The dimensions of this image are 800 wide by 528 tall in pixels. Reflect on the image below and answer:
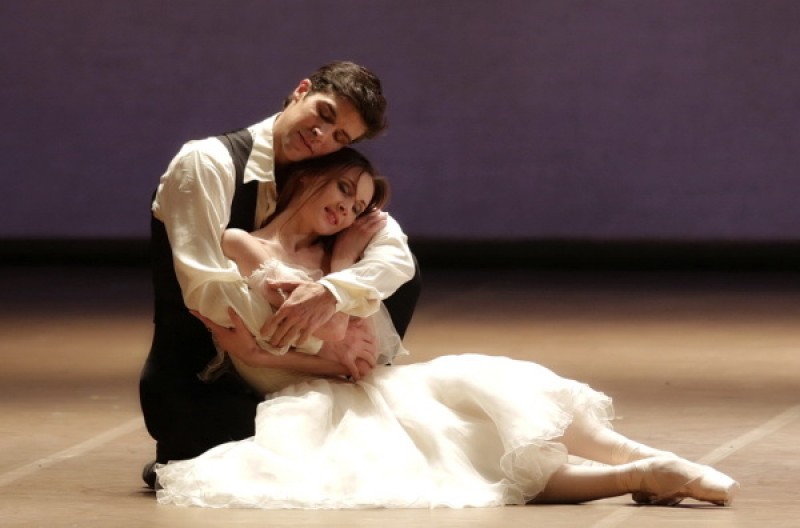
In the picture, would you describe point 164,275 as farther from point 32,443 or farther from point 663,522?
point 663,522

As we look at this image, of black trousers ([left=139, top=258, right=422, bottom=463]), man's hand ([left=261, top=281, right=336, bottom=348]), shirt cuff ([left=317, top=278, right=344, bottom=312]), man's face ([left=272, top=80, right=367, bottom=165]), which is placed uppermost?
man's face ([left=272, top=80, right=367, bottom=165])

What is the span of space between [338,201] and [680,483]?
100 cm

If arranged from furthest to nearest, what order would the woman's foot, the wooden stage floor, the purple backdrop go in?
the purple backdrop → the woman's foot → the wooden stage floor

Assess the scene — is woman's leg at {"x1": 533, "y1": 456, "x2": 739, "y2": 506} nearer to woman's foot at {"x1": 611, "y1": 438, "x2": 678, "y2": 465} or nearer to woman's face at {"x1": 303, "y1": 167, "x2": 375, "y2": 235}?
woman's foot at {"x1": 611, "y1": 438, "x2": 678, "y2": 465}

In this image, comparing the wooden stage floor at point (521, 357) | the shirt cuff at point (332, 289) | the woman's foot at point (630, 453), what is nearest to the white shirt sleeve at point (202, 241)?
the shirt cuff at point (332, 289)

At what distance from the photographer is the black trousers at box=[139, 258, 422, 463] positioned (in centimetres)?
428

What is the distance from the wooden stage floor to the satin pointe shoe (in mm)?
36

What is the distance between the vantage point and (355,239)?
4.33 meters

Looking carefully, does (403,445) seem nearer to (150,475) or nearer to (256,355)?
(256,355)

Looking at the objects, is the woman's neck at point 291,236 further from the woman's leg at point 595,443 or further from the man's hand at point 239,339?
the woman's leg at point 595,443

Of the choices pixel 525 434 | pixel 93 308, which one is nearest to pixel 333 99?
pixel 525 434

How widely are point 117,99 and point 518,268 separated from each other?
2377 mm

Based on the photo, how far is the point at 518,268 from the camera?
383 inches

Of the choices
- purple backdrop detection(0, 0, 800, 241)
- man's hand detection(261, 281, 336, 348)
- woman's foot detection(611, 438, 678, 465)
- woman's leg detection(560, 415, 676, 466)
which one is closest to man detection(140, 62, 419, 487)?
man's hand detection(261, 281, 336, 348)
